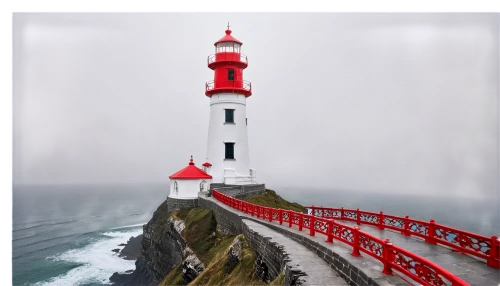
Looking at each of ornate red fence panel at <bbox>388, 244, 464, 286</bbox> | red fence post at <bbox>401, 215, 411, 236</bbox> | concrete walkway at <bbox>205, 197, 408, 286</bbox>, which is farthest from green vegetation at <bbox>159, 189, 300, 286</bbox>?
red fence post at <bbox>401, 215, 411, 236</bbox>

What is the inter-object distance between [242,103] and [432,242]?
19.4 meters

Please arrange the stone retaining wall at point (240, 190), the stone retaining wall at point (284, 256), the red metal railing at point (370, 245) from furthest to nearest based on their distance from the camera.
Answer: the stone retaining wall at point (240, 190)
the stone retaining wall at point (284, 256)
the red metal railing at point (370, 245)

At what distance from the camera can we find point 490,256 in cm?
752

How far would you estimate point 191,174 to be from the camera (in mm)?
24453

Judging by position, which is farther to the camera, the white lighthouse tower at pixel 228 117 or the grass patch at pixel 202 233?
the white lighthouse tower at pixel 228 117

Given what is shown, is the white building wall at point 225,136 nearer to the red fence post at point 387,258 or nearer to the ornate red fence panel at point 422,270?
the red fence post at point 387,258

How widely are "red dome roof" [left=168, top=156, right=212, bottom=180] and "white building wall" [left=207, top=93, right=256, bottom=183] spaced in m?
1.29

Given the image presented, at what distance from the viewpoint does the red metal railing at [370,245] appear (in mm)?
5155

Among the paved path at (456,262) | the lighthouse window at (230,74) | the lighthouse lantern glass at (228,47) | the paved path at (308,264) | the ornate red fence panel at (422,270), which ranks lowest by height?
the paved path at (456,262)

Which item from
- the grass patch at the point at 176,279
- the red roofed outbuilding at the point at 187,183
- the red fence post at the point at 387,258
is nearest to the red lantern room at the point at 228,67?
the red roofed outbuilding at the point at 187,183

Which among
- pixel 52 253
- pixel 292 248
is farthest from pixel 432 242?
pixel 52 253

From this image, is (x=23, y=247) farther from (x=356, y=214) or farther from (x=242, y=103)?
(x=356, y=214)

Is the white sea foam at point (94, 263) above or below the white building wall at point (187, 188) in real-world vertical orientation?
below

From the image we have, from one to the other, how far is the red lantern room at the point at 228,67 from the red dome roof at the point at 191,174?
6.58m
